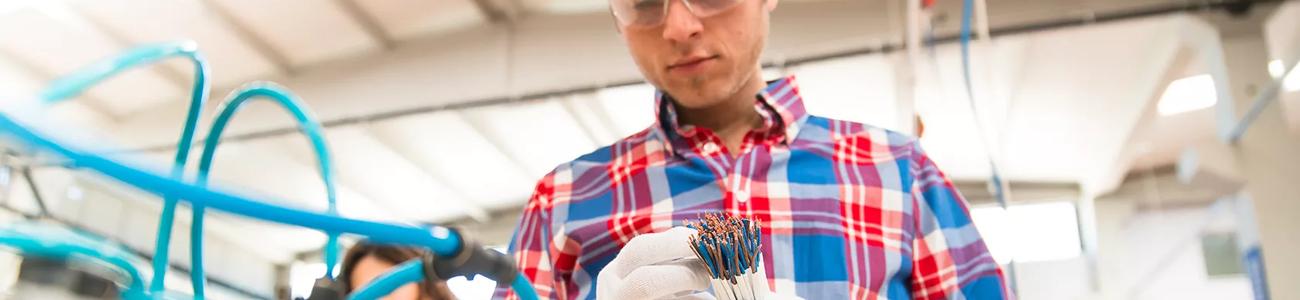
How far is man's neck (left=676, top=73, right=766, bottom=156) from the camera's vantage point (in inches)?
32.4

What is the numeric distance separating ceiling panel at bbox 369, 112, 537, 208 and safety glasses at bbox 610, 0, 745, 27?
12.1ft

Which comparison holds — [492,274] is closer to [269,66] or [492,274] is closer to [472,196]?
[269,66]

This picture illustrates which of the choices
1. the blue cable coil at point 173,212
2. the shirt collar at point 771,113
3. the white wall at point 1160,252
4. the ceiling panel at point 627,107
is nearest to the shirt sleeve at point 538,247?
the shirt collar at point 771,113

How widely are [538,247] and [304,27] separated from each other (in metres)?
3.45

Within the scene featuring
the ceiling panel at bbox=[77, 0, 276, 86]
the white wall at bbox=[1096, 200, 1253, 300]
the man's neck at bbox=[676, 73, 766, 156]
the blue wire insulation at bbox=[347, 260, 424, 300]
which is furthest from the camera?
the white wall at bbox=[1096, 200, 1253, 300]

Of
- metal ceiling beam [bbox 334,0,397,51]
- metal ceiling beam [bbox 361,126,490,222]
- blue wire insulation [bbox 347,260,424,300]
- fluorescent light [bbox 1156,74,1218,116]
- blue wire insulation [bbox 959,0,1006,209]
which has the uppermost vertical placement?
fluorescent light [bbox 1156,74,1218,116]

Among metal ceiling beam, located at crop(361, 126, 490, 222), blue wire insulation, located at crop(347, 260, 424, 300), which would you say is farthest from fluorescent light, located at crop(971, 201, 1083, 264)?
blue wire insulation, located at crop(347, 260, 424, 300)

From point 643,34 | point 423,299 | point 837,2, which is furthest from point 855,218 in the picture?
point 837,2

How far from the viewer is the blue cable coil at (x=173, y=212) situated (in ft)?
0.89

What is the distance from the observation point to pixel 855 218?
2.44 ft

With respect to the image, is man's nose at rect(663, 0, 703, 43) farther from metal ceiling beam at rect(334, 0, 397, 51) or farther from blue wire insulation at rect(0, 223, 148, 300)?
metal ceiling beam at rect(334, 0, 397, 51)

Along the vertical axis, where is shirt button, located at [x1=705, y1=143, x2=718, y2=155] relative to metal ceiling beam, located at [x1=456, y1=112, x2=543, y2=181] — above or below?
below

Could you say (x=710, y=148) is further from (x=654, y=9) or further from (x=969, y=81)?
(x=969, y=81)

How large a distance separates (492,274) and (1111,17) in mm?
3500
